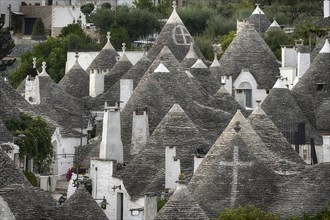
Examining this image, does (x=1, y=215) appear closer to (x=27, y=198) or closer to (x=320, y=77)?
(x=27, y=198)

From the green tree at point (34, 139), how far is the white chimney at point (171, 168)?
7.98 metres

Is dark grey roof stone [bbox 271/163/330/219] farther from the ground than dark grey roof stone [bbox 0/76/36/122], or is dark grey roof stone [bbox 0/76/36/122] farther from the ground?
dark grey roof stone [bbox 0/76/36/122]

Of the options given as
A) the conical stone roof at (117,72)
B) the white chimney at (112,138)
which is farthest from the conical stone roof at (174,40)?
the white chimney at (112,138)

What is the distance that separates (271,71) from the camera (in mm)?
97500

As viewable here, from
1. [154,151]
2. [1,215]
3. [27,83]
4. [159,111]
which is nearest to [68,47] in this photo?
[27,83]

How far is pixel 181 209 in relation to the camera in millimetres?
49594

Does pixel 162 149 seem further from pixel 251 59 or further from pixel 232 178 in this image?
pixel 251 59

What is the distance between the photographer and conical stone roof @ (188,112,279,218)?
186ft

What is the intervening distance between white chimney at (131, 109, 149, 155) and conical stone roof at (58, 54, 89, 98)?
23605 mm

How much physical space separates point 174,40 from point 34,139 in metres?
24.9


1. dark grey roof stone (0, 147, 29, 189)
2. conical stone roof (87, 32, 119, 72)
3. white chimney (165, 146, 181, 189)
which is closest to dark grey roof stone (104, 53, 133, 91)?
conical stone roof (87, 32, 119, 72)

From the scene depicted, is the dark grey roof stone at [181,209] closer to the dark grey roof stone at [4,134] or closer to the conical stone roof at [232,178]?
the conical stone roof at [232,178]

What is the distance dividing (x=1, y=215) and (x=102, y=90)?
164 ft

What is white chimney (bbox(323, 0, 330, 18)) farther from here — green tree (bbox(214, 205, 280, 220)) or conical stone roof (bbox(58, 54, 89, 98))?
green tree (bbox(214, 205, 280, 220))
